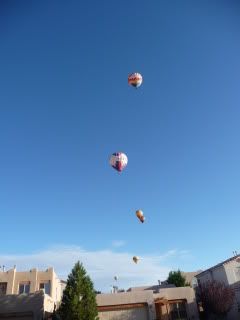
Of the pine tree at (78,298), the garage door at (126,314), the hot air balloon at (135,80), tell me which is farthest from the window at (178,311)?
the hot air balloon at (135,80)

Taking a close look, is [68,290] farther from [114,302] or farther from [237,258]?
[237,258]

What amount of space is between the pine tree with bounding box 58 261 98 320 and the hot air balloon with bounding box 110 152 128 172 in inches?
452

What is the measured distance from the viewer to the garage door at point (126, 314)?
34812 millimetres

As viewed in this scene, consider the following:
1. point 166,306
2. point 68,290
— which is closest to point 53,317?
point 68,290

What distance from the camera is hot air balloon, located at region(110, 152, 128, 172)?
27.6m

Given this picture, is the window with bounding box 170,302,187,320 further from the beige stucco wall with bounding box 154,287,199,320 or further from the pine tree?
the pine tree

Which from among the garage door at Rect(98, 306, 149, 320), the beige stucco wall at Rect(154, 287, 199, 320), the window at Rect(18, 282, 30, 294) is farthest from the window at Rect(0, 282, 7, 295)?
the beige stucco wall at Rect(154, 287, 199, 320)

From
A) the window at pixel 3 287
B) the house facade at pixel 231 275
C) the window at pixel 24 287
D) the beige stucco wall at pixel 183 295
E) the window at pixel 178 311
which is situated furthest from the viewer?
the window at pixel 24 287

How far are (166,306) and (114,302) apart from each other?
19.4 feet

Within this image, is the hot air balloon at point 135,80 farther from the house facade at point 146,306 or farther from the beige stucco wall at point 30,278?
the beige stucco wall at point 30,278

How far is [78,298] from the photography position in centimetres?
2964

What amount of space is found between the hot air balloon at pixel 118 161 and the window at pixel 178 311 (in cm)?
1929

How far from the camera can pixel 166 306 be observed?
35.8 meters

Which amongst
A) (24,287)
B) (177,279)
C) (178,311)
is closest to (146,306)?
(178,311)
